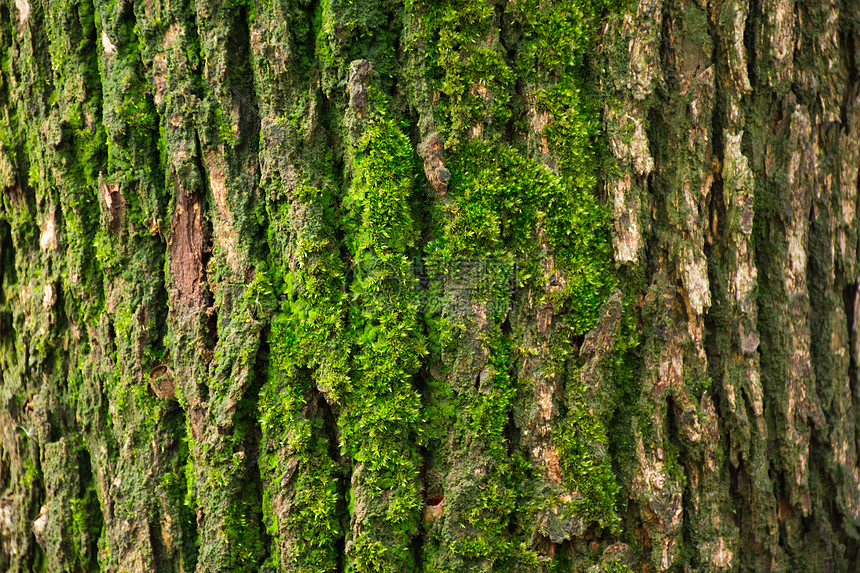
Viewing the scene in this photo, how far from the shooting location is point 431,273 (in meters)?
1.60

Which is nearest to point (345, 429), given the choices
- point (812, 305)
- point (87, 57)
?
point (87, 57)

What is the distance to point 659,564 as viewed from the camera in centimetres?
169

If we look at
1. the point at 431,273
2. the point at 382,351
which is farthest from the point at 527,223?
the point at 382,351

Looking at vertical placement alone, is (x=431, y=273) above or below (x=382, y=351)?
above

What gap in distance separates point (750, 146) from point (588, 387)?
1.00m

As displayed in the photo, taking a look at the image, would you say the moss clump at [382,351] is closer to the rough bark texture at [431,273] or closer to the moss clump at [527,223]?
the rough bark texture at [431,273]

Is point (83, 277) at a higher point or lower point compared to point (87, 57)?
lower

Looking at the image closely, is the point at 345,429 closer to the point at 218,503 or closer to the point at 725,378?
the point at 218,503

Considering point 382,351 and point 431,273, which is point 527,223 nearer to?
point 431,273

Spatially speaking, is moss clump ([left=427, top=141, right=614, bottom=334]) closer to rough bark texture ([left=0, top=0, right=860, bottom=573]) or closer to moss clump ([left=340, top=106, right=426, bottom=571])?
rough bark texture ([left=0, top=0, right=860, bottom=573])

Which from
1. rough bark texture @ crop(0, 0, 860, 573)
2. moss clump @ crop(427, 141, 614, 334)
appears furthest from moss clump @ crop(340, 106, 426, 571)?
moss clump @ crop(427, 141, 614, 334)

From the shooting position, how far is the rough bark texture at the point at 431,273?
1.58 meters

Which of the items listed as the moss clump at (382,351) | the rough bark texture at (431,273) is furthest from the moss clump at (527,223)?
the moss clump at (382,351)

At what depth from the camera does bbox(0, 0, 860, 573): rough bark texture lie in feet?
5.18
